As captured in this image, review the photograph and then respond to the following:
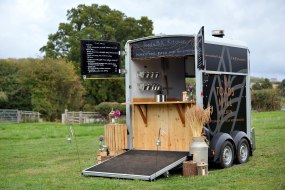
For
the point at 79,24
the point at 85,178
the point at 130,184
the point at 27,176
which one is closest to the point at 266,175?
the point at 130,184

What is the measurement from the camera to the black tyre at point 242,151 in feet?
34.6

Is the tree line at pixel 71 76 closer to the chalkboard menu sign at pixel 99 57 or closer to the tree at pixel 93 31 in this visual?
the tree at pixel 93 31

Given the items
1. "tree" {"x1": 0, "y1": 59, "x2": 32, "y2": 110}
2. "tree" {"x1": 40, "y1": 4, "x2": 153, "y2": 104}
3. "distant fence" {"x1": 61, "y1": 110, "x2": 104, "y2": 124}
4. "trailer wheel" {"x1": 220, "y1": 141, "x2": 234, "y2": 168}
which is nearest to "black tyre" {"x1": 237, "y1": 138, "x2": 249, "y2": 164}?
"trailer wheel" {"x1": 220, "y1": 141, "x2": 234, "y2": 168}

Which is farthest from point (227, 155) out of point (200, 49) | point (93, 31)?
point (93, 31)

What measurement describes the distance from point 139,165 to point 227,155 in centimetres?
194

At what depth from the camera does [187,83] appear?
11.6 metres

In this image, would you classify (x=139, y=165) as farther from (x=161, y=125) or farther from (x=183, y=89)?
(x=183, y=89)

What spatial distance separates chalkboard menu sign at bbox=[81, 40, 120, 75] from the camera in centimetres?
1054

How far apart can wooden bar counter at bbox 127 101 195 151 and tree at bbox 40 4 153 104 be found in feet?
94.6

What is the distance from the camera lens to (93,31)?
39844 mm

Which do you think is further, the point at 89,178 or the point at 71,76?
the point at 71,76

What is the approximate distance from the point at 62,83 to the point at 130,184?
1140 inches

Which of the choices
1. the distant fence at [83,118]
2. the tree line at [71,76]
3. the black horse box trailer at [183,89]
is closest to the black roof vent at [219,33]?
the black horse box trailer at [183,89]

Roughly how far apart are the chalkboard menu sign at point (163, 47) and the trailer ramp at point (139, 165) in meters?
2.03
